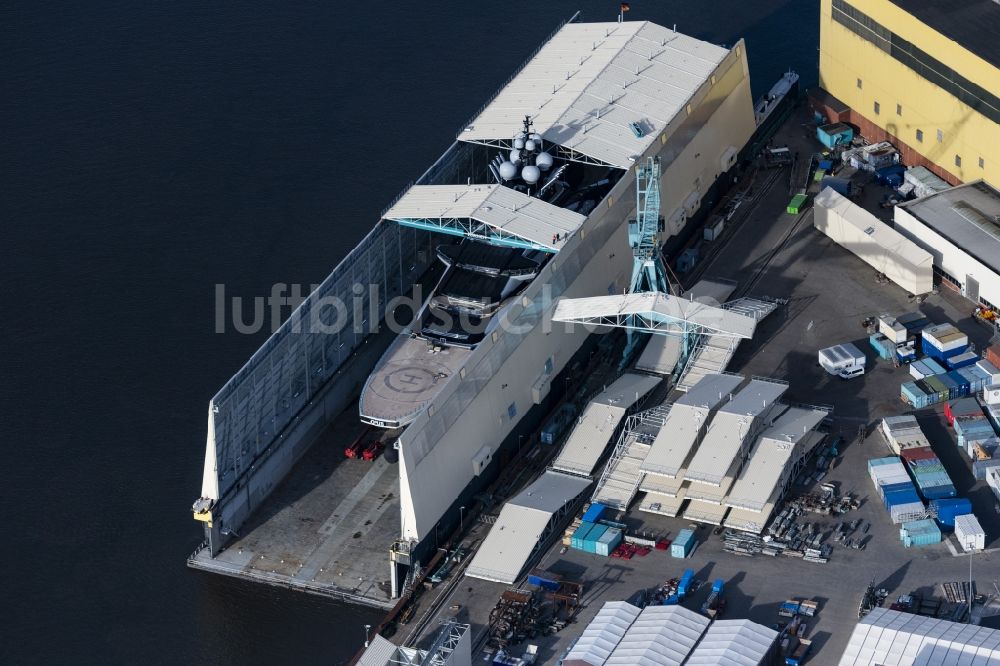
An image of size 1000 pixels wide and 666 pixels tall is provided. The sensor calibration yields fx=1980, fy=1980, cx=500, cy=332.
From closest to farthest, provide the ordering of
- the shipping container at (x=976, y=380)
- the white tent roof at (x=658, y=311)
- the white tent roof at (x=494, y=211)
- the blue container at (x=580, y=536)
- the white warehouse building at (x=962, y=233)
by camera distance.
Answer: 1. the blue container at (x=580, y=536)
2. the white tent roof at (x=658, y=311)
3. the shipping container at (x=976, y=380)
4. the white tent roof at (x=494, y=211)
5. the white warehouse building at (x=962, y=233)

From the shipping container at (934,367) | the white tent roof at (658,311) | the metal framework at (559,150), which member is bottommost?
the shipping container at (934,367)

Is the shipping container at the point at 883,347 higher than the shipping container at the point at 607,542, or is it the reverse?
the shipping container at the point at 883,347

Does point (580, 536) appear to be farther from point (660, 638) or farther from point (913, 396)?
point (913, 396)

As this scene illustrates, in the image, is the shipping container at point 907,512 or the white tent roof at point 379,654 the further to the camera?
the shipping container at point 907,512

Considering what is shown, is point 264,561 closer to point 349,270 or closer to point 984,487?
point 349,270

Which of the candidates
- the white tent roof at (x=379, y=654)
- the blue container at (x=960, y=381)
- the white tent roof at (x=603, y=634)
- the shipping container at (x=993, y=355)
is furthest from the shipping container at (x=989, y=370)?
the white tent roof at (x=379, y=654)

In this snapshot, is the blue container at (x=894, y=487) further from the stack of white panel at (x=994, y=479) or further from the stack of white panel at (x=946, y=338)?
the stack of white panel at (x=946, y=338)
